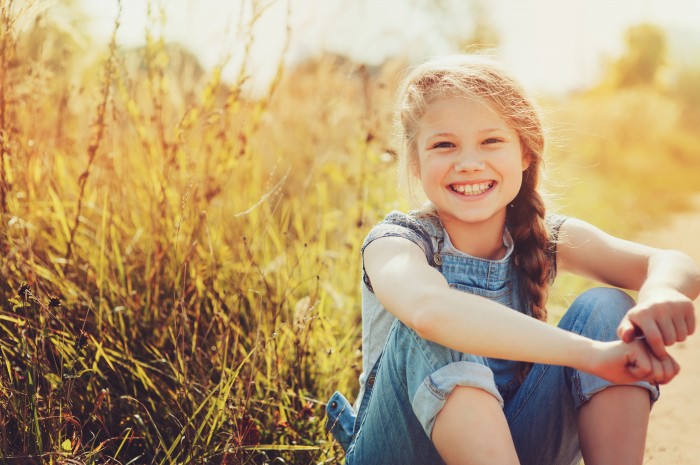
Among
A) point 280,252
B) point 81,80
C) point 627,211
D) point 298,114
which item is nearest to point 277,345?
point 280,252

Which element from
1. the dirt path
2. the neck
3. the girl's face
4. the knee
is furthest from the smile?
the dirt path

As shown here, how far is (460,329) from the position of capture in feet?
4.49

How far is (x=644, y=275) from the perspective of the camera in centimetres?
173

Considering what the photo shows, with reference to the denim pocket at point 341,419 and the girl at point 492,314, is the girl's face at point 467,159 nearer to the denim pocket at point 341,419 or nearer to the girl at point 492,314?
the girl at point 492,314

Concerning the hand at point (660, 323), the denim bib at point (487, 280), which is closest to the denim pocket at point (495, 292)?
the denim bib at point (487, 280)

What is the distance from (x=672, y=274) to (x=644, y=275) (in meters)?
0.15

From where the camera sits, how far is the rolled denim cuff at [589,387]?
1.54 m

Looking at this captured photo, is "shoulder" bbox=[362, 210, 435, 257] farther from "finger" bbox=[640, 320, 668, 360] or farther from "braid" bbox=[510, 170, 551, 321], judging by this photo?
"finger" bbox=[640, 320, 668, 360]

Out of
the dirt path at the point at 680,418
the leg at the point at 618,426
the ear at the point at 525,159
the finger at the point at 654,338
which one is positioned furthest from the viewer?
the dirt path at the point at 680,418

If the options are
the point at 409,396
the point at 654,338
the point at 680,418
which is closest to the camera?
the point at 654,338

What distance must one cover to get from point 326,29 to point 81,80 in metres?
1.23

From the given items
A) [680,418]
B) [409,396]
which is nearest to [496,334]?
[409,396]

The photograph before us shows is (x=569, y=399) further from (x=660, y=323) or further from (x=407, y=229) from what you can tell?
(x=407, y=229)

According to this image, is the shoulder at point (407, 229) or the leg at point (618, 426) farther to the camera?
the shoulder at point (407, 229)
